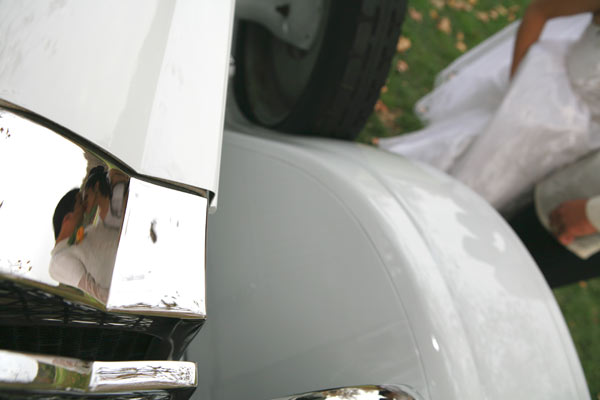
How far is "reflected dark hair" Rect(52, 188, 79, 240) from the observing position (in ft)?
1.29

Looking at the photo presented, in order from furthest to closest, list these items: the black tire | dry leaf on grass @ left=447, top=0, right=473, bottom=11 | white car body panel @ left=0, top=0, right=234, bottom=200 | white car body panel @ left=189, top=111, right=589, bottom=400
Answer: dry leaf on grass @ left=447, top=0, right=473, bottom=11 → the black tire → white car body panel @ left=189, top=111, right=589, bottom=400 → white car body panel @ left=0, top=0, right=234, bottom=200

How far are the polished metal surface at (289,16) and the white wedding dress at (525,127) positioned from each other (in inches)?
38.4

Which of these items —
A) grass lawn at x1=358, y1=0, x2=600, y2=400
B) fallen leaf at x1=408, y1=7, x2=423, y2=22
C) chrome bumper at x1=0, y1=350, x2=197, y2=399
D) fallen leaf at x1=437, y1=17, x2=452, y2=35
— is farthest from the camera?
fallen leaf at x1=437, y1=17, x2=452, y2=35

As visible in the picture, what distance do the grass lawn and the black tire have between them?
1262 mm

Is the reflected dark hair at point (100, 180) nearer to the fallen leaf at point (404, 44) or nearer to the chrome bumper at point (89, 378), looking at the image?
the chrome bumper at point (89, 378)

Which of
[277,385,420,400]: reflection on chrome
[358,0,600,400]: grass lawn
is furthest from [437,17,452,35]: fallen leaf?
[277,385,420,400]: reflection on chrome

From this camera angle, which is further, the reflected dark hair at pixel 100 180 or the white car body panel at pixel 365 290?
the white car body panel at pixel 365 290

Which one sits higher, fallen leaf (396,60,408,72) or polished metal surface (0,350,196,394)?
fallen leaf (396,60,408,72)

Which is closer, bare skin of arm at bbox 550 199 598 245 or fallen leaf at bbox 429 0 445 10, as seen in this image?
bare skin of arm at bbox 550 199 598 245

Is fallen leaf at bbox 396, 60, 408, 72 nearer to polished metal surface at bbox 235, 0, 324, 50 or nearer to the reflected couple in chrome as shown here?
polished metal surface at bbox 235, 0, 324, 50

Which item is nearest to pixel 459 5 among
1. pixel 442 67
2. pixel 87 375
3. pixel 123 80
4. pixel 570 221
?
pixel 442 67

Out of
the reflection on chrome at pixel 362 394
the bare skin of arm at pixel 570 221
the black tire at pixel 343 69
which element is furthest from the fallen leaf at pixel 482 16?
the reflection on chrome at pixel 362 394

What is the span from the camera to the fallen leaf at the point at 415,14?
308 cm

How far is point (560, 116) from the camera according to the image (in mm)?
1638
